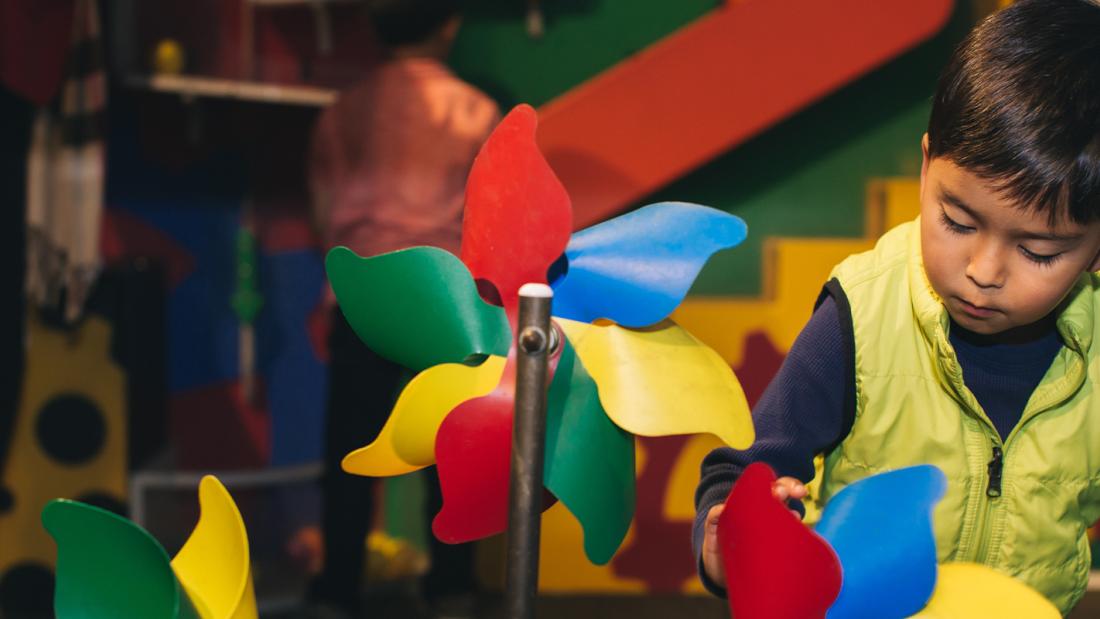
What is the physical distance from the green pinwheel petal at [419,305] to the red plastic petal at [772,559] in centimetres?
22

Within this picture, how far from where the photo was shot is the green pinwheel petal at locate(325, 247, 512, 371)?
87 centimetres

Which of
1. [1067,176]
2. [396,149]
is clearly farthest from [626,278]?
[396,149]

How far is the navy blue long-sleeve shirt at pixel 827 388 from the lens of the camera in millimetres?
972

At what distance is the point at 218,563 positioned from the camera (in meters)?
0.86

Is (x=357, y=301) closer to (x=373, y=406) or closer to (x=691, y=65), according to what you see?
→ (x=373, y=406)

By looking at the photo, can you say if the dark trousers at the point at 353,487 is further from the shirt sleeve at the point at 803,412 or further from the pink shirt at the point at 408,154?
the shirt sleeve at the point at 803,412

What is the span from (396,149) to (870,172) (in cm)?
96

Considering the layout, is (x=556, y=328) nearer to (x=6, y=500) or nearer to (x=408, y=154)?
(x=408, y=154)

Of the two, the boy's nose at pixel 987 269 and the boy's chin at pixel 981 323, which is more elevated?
the boy's nose at pixel 987 269

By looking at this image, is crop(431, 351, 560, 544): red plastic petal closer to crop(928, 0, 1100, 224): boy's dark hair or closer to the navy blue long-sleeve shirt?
the navy blue long-sleeve shirt

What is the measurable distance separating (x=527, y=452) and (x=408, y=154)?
4.74 feet

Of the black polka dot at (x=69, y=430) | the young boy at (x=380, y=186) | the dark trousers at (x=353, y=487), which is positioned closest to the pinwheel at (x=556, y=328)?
the young boy at (x=380, y=186)

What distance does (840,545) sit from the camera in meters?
0.79

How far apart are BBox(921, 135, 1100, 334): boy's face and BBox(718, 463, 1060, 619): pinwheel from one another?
0.51 feet
